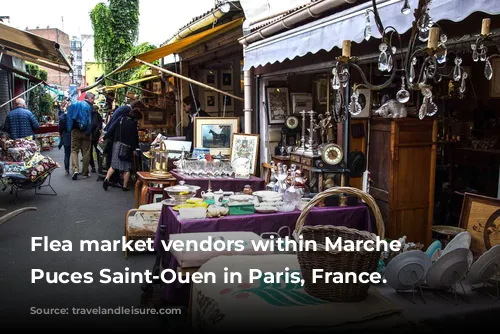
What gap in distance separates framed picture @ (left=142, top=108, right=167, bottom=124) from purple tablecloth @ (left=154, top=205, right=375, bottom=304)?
7.35m

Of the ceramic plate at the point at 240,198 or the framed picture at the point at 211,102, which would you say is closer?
the ceramic plate at the point at 240,198

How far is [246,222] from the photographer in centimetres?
409

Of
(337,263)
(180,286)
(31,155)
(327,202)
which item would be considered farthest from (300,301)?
(31,155)

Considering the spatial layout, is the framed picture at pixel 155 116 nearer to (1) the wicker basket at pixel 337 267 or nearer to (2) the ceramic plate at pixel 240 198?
(2) the ceramic plate at pixel 240 198

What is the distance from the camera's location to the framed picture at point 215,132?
7.28m

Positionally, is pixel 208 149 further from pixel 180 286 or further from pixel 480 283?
pixel 480 283

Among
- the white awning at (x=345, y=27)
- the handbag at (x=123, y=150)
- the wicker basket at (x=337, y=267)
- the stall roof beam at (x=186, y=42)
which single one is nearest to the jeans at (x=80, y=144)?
the handbag at (x=123, y=150)

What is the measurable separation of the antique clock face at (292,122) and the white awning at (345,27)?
3.26 ft

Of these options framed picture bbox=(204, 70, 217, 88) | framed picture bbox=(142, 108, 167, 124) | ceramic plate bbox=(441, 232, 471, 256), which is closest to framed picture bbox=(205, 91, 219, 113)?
framed picture bbox=(204, 70, 217, 88)

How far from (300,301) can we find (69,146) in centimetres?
1050

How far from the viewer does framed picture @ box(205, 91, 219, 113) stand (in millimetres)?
11248

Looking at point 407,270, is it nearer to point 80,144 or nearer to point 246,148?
point 246,148

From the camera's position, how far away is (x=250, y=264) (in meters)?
2.63

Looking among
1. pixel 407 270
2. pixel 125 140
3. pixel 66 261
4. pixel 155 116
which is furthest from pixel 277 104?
pixel 155 116
